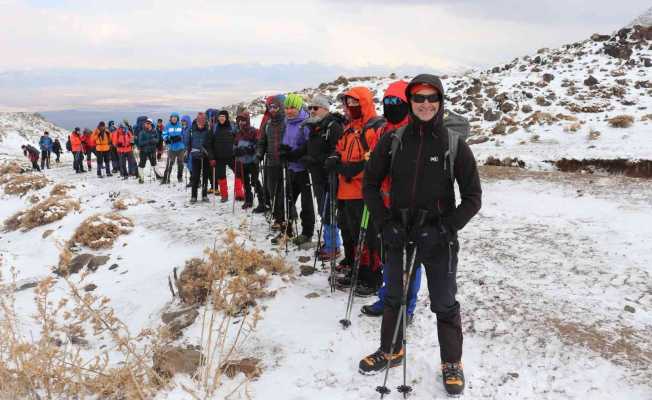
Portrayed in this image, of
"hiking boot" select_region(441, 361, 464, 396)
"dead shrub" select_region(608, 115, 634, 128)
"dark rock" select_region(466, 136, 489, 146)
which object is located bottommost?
"hiking boot" select_region(441, 361, 464, 396)

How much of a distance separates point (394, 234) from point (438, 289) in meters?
0.62

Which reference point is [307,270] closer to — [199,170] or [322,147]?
[322,147]

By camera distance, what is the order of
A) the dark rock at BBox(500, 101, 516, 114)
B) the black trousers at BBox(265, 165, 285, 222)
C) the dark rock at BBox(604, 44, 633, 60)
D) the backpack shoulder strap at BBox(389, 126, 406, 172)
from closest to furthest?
1. the backpack shoulder strap at BBox(389, 126, 406, 172)
2. the black trousers at BBox(265, 165, 285, 222)
3. the dark rock at BBox(500, 101, 516, 114)
4. the dark rock at BBox(604, 44, 633, 60)

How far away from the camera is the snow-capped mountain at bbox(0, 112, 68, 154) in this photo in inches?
2101

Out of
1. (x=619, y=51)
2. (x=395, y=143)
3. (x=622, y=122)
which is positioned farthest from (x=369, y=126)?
(x=619, y=51)

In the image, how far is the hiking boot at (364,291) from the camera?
583 centimetres

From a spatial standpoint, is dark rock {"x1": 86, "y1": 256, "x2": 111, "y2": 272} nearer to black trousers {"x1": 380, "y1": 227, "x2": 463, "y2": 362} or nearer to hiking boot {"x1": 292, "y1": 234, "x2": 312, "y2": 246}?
hiking boot {"x1": 292, "y1": 234, "x2": 312, "y2": 246}

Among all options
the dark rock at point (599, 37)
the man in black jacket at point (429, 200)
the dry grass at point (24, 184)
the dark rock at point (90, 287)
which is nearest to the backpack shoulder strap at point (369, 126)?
the man in black jacket at point (429, 200)

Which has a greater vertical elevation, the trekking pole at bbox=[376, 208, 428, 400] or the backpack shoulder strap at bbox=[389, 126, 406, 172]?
the backpack shoulder strap at bbox=[389, 126, 406, 172]

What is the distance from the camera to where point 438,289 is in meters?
3.84

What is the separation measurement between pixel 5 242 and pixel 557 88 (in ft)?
89.8

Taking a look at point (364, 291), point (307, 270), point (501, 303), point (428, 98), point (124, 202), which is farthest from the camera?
point (124, 202)

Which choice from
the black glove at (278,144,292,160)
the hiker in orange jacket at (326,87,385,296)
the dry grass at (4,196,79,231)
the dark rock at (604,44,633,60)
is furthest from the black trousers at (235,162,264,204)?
the dark rock at (604,44,633,60)

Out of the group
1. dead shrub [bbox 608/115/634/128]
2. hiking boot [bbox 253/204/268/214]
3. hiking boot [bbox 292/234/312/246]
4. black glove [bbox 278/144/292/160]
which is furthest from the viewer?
dead shrub [bbox 608/115/634/128]
